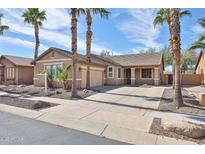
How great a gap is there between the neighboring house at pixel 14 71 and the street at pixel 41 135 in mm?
21032

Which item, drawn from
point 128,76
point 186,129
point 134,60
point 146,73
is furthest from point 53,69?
point 186,129

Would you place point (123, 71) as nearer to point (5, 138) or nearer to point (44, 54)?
point (44, 54)

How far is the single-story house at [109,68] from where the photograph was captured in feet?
58.9

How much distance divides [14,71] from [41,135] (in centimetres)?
2358

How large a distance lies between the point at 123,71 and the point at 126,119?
20.0m

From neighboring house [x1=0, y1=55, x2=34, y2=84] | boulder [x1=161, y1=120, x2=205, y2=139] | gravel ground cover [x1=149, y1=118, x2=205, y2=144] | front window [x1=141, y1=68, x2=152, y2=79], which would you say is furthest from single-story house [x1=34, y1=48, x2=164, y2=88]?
boulder [x1=161, y1=120, x2=205, y2=139]

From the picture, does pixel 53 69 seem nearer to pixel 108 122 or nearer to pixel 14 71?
pixel 14 71

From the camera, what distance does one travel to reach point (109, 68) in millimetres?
23828

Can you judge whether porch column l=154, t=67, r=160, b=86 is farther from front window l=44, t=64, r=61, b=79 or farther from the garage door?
front window l=44, t=64, r=61, b=79

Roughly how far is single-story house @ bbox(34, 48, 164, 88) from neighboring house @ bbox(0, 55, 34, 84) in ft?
20.7

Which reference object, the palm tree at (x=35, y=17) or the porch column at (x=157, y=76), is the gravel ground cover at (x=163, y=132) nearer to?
the porch column at (x=157, y=76)

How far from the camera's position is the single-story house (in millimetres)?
17956
